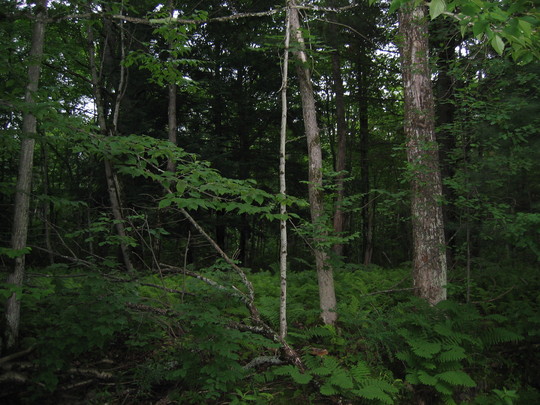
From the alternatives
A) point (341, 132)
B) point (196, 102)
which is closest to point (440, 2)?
point (341, 132)

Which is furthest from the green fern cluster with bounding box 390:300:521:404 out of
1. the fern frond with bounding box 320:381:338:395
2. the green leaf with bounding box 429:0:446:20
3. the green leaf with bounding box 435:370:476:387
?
the green leaf with bounding box 429:0:446:20

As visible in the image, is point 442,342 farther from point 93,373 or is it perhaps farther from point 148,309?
point 93,373

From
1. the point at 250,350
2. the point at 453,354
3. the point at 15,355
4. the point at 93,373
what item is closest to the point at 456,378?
the point at 453,354

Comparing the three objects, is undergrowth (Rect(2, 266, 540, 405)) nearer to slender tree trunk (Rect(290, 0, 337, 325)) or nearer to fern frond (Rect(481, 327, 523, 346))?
fern frond (Rect(481, 327, 523, 346))

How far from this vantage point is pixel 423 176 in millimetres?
5477

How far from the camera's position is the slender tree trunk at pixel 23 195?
357 centimetres

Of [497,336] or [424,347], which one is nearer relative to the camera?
[424,347]

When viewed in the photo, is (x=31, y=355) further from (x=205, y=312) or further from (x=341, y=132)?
(x=341, y=132)

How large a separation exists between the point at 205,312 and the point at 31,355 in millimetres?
1934

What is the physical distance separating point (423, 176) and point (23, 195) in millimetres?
5506

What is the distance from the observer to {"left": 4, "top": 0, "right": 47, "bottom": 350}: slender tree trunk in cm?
357

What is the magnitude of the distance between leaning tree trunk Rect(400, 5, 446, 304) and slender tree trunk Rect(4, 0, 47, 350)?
201 inches

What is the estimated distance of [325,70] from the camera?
52.5 ft

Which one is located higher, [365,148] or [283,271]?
[365,148]
